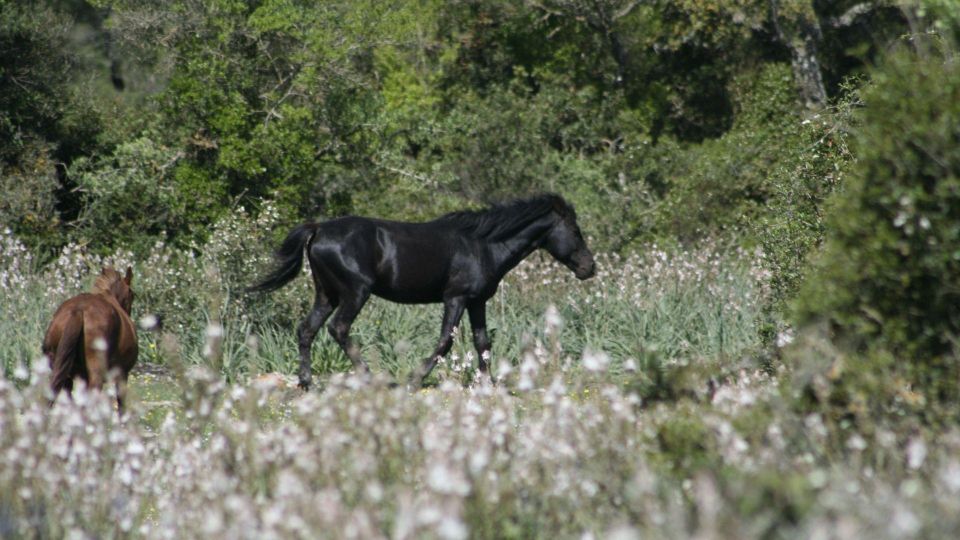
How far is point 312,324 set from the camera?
11.5 metres

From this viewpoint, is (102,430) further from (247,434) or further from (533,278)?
(533,278)

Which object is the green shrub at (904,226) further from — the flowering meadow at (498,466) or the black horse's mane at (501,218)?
the black horse's mane at (501,218)

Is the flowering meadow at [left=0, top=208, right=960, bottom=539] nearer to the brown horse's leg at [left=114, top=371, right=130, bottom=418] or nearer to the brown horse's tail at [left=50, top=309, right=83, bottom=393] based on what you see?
the brown horse's leg at [left=114, top=371, right=130, bottom=418]

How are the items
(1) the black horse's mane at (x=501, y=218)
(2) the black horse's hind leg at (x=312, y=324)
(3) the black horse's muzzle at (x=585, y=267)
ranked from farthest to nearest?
(3) the black horse's muzzle at (x=585, y=267) → (1) the black horse's mane at (x=501, y=218) → (2) the black horse's hind leg at (x=312, y=324)

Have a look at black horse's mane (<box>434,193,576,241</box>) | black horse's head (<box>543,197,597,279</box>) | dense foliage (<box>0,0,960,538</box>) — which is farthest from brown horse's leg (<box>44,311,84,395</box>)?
black horse's head (<box>543,197,597,279</box>)

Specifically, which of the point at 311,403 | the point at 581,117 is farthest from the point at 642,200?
the point at 311,403

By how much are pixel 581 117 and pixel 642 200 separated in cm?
577

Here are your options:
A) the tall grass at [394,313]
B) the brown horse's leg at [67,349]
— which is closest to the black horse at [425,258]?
the tall grass at [394,313]

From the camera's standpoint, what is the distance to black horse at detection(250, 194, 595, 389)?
440 inches

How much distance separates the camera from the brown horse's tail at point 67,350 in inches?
329

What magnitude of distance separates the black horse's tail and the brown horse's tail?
2.87 m

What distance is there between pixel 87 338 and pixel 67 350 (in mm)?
174

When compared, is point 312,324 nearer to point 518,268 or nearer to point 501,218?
point 501,218

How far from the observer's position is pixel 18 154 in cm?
1947
